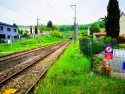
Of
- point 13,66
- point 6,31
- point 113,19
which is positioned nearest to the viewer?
→ point 13,66

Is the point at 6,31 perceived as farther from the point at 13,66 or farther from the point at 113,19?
the point at 113,19

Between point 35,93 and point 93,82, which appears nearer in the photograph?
point 35,93

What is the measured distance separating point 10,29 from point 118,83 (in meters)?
38.3

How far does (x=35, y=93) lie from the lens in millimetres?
3527

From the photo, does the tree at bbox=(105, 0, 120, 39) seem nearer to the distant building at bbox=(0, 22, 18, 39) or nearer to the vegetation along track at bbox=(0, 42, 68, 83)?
the vegetation along track at bbox=(0, 42, 68, 83)

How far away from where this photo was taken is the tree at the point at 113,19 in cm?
1961

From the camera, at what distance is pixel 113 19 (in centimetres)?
1973

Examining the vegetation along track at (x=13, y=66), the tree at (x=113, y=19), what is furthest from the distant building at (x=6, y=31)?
the tree at (x=113, y=19)

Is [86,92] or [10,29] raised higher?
[10,29]

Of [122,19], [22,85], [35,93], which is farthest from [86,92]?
[122,19]

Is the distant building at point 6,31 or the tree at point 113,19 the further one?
the distant building at point 6,31

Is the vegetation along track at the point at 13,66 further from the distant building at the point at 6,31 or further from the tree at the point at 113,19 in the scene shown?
the distant building at the point at 6,31

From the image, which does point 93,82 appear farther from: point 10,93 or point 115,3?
point 115,3

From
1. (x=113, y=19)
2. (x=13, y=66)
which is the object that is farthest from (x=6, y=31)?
(x=113, y=19)
